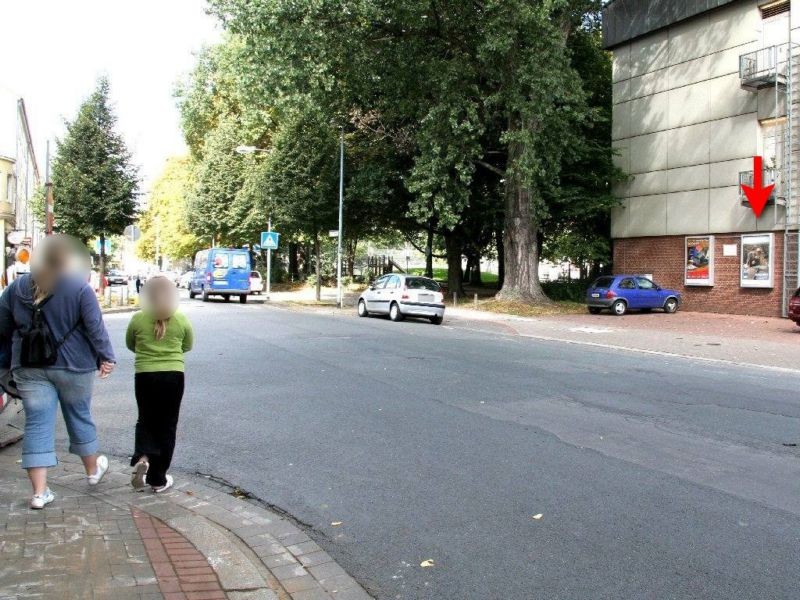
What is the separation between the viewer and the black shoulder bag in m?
4.71

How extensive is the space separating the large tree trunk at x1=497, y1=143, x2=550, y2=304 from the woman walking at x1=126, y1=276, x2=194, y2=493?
23144mm

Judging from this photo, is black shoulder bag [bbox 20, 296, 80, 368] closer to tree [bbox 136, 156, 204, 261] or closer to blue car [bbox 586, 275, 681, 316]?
blue car [bbox 586, 275, 681, 316]

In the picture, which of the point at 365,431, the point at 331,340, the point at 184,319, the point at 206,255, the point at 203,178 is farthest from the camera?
the point at 203,178

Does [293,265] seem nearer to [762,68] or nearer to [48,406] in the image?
[762,68]

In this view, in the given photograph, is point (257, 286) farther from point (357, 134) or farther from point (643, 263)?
point (643, 263)

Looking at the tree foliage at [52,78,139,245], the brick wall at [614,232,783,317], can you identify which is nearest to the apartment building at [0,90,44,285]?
the tree foliage at [52,78,139,245]

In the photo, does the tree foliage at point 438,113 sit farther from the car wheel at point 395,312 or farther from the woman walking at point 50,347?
the woman walking at point 50,347

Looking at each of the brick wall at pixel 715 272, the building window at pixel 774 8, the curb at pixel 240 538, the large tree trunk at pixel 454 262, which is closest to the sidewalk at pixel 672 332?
the brick wall at pixel 715 272

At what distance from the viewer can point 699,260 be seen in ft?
89.1

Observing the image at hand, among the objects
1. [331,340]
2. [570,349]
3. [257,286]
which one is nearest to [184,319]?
[331,340]

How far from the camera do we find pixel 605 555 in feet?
13.7

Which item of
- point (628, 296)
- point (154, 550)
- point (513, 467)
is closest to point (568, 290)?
point (628, 296)

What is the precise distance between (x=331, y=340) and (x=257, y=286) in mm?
29126

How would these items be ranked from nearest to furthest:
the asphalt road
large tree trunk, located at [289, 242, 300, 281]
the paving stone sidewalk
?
the paving stone sidewalk → the asphalt road → large tree trunk, located at [289, 242, 300, 281]
